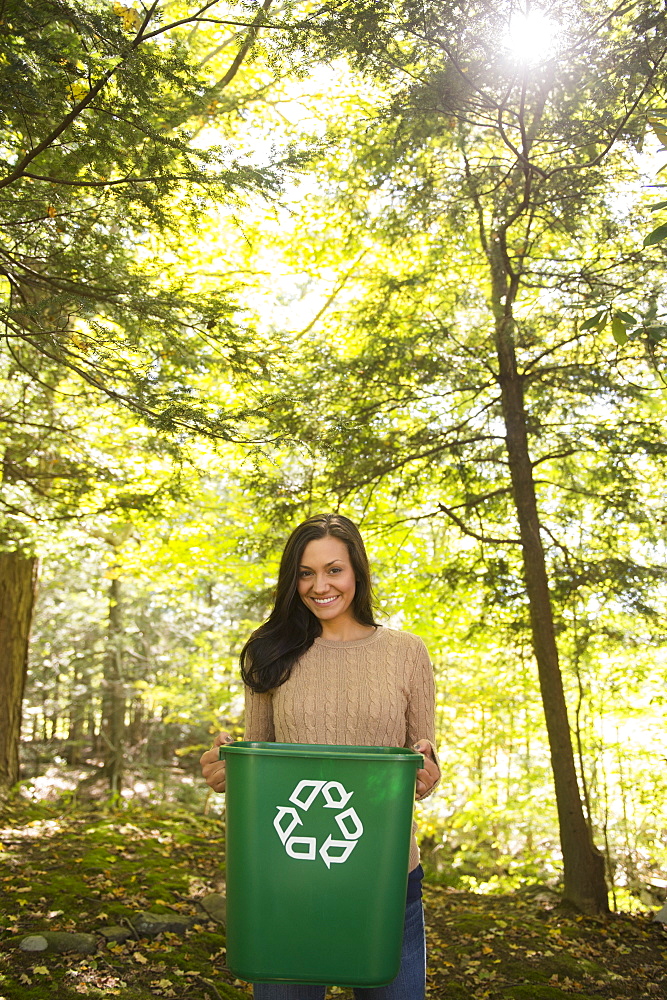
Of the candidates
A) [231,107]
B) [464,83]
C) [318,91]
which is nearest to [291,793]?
[464,83]

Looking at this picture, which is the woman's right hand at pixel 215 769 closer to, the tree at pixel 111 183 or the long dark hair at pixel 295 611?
the long dark hair at pixel 295 611

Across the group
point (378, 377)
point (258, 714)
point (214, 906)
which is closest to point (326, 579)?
point (258, 714)

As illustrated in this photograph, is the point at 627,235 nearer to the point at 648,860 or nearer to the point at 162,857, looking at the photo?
the point at 162,857

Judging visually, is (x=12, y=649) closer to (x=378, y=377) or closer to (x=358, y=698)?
(x=378, y=377)

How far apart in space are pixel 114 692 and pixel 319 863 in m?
12.0

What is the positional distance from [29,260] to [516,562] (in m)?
4.39

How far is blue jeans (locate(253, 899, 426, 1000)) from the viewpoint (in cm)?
193

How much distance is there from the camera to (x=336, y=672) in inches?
90.0

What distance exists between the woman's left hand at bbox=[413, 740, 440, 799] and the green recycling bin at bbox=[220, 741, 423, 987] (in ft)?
0.49

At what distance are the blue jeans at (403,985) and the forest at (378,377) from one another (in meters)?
1.75

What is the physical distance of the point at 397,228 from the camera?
580 centimetres

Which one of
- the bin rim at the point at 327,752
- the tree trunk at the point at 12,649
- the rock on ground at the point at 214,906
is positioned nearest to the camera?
the bin rim at the point at 327,752

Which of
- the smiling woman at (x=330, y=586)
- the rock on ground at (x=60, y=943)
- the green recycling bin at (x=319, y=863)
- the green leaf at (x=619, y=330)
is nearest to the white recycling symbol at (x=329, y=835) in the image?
the green recycling bin at (x=319, y=863)

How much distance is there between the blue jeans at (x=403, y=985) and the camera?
1.93 metres
